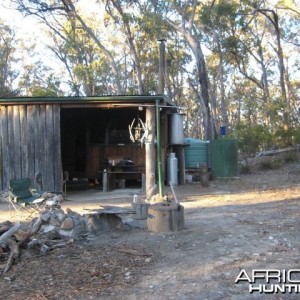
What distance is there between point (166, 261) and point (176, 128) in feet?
31.5

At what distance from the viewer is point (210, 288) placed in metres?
4.58

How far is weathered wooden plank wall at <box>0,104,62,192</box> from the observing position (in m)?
13.0

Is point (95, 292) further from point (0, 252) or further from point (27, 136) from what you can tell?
point (27, 136)

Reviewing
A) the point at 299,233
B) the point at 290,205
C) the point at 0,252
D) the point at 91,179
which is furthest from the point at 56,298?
the point at 91,179

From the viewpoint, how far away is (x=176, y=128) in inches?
588

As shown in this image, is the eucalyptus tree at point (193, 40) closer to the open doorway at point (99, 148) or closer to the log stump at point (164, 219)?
the open doorway at point (99, 148)

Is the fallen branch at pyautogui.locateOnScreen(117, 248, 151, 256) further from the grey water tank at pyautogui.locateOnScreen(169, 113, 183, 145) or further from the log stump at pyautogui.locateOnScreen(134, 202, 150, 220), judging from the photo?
the grey water tank at pyautogui.locateOnScreen(169, 113, 183, 145)

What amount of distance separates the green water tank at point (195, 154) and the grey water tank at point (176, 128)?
2.25m

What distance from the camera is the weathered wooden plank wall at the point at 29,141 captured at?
12984mm

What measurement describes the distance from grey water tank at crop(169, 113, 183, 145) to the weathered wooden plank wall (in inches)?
154

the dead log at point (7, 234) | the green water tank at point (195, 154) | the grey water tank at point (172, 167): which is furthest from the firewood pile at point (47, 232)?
the green water tank at point (195, 154)

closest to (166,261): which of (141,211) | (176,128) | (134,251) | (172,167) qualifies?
(134,251)

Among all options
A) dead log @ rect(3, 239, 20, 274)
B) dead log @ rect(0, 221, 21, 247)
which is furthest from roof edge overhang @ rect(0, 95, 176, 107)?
dead log @ rect(3, 239, 20, 274)

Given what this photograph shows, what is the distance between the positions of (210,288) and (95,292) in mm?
1168
